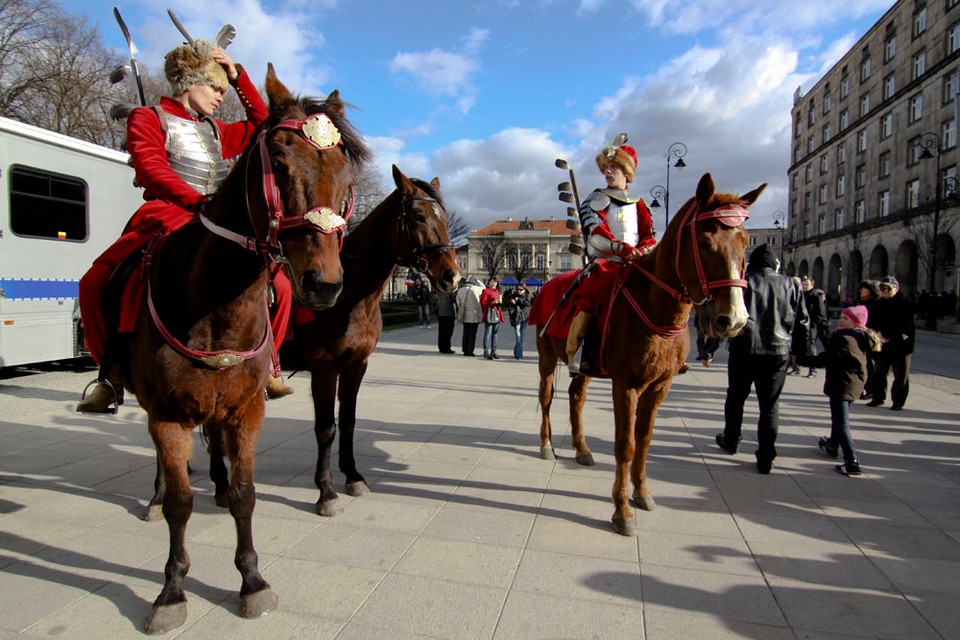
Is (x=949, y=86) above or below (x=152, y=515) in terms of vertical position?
above

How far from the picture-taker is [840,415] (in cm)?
535

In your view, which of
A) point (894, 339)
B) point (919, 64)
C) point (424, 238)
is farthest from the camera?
point (919, 64)

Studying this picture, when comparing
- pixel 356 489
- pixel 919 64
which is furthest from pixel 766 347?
pixel 919 64

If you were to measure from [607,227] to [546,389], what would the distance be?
2.11 meters

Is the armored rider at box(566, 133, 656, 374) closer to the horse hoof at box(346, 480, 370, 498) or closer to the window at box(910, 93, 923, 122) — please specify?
the horse hoof at box(346, 480, 370, 498)

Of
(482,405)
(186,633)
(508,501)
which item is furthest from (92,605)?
(482,405)

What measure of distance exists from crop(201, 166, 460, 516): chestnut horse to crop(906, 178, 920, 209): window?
48167 mm

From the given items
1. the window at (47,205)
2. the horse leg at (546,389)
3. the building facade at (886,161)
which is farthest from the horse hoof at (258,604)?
the building facade at (886,161)

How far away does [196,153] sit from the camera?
316cm

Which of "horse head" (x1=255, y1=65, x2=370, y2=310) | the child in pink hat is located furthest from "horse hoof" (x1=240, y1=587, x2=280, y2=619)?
the child in pink hat

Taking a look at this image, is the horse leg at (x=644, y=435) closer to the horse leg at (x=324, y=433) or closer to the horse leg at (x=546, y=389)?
the horse leg at (x=546, y=389)

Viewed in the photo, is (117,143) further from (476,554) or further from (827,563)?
(827,563)

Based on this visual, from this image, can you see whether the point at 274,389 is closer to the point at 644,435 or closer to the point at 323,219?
the point at 323,219

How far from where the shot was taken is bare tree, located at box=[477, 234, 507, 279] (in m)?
81.6
